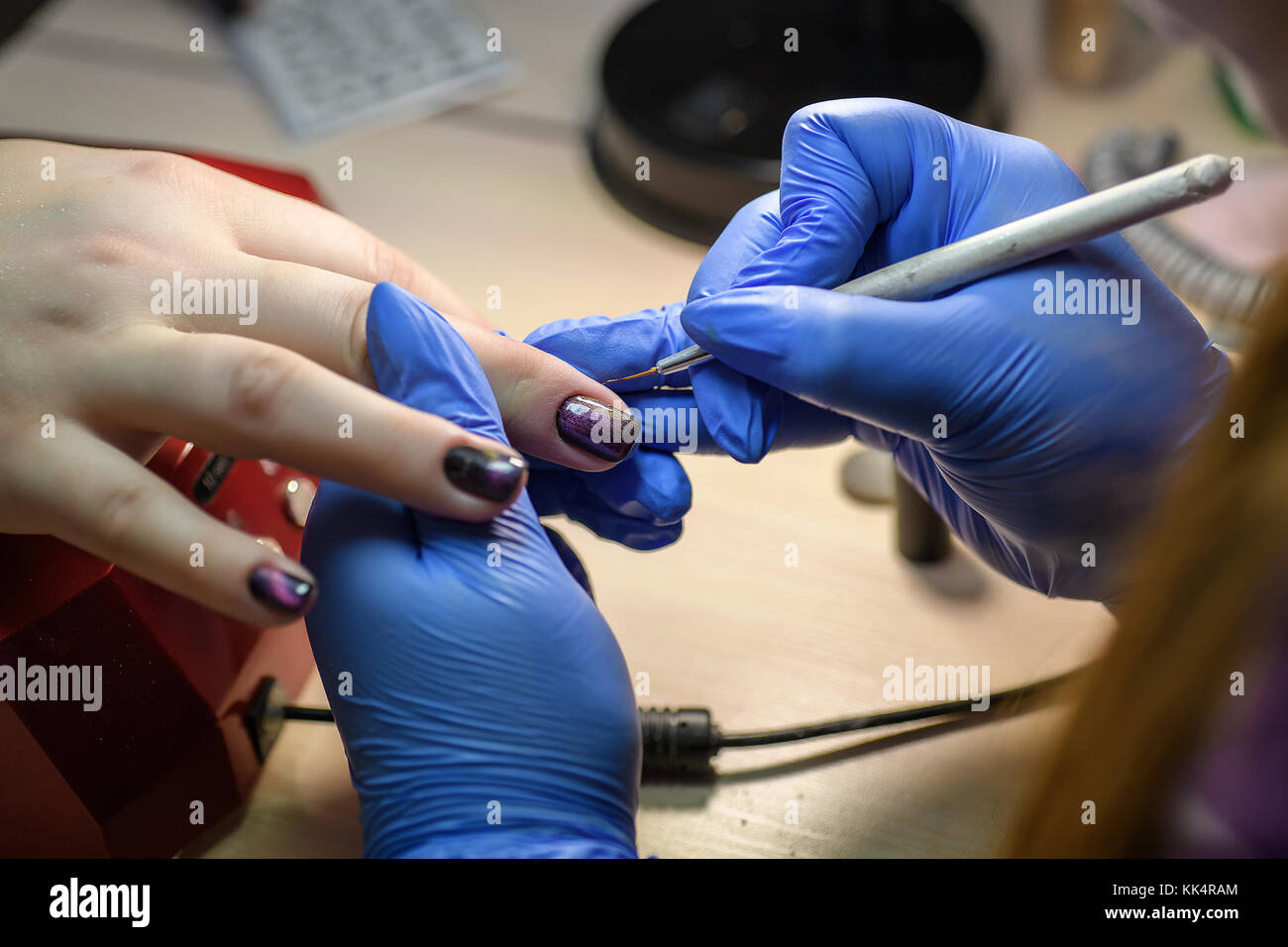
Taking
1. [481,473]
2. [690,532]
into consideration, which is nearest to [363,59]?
[690,532]

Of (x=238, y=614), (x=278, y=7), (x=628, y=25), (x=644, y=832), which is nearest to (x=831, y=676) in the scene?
(x=644, y=832)

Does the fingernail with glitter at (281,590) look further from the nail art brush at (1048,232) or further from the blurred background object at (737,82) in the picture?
the blurred background object at (737,82)

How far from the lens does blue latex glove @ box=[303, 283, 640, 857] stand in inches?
21.4

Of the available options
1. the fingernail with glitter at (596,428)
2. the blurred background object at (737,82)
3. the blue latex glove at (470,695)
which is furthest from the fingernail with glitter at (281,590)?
the blurred background object at (737,82)

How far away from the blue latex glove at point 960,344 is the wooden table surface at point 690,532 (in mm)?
99

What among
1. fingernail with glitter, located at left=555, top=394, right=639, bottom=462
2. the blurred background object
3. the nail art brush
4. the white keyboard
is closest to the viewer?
the nail art brush

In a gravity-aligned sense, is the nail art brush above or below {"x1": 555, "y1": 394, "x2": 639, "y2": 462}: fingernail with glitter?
above

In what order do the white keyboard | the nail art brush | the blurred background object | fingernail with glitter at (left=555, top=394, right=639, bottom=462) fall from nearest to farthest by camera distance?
1. the nail art brush
2. fingernail with glitter at (left=555, top=394, right=639, bottom=462)
3. the blurred background object
4. the white keyboard

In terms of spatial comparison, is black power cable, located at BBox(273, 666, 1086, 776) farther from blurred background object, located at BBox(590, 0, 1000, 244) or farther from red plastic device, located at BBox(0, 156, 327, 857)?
blurred background object, located at BBox(590, 0, 1000, 244)

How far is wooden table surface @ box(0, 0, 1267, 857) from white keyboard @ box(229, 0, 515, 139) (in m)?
0.03

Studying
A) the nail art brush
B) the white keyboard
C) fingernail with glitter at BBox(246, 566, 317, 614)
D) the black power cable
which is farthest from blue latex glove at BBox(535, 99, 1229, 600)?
the white keyboard

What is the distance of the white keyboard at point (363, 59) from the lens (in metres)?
1.21

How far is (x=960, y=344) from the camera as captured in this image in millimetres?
601

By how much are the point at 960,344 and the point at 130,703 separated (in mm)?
553
